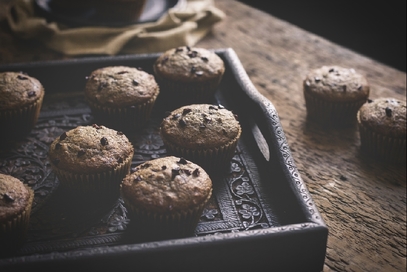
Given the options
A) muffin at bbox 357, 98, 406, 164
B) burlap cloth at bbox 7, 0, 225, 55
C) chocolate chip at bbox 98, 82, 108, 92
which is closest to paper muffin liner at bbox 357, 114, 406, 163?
muffin at bbox 357, 98, 406, 164

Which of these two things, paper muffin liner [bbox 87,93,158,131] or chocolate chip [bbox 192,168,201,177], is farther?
paper muffin liner [bbox 87,93,158,131]

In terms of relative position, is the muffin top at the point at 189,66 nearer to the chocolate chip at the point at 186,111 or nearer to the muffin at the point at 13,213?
the chocolate chip at the point at 186,111

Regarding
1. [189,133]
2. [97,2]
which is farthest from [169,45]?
[189,133]

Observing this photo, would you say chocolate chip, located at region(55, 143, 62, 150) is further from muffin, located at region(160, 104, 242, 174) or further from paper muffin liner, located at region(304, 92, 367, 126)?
paper muffin liner, located at region(304, 92, 367, 126)

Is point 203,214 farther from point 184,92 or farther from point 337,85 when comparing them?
point 337,85

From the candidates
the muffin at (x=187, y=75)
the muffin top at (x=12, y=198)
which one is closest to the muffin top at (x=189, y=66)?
the muffin at (x=187, y=75)
